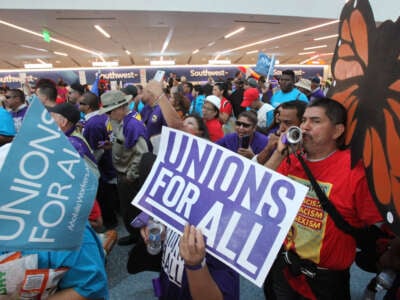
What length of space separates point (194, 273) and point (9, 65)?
23.1m

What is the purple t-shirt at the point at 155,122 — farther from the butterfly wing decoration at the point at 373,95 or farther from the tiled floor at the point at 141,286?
the butterfly wing decoration at the point at 373,95

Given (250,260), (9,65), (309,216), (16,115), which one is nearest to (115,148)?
(16,115)

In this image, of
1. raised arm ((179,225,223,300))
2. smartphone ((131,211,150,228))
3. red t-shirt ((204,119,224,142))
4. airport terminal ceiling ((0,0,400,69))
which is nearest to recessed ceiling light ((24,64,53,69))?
airport terminal ceiling ((0,0,400,69))

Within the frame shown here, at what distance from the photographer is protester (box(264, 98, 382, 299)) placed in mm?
1321

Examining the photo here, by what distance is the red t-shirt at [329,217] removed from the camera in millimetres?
1291

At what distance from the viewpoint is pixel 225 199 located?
929 mm

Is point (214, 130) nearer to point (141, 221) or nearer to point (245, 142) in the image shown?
point (245, 142)

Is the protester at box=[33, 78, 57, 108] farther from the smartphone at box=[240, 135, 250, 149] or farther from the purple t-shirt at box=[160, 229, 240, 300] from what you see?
the purple t-shirt at box=[160, 229, 240, 300]

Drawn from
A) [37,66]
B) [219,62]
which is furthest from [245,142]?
[37,66]

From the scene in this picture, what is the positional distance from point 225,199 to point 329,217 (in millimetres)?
712

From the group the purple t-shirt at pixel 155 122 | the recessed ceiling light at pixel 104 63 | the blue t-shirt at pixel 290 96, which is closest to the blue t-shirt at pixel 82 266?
the purple t-shirt at pixel 155 122

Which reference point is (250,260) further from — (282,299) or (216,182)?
(282,299)

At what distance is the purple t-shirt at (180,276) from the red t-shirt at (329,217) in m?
0.47

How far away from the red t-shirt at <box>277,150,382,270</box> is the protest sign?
634 mm
